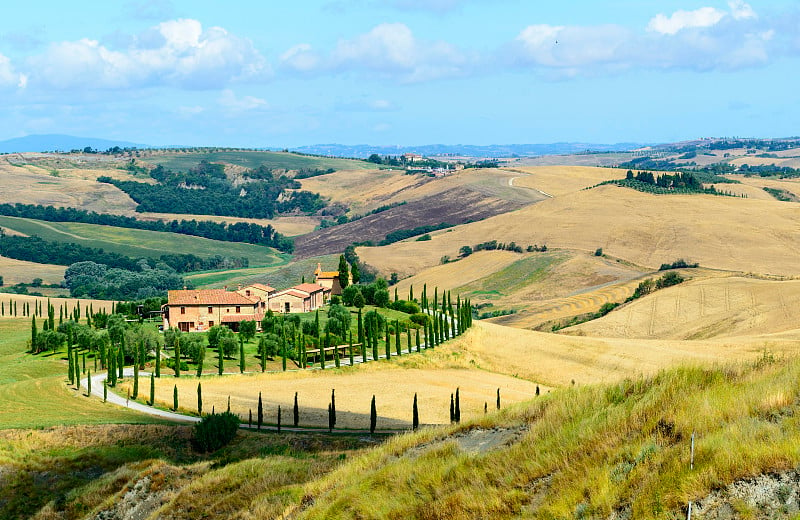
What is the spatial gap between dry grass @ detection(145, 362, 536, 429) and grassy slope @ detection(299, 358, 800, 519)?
29.4 meters

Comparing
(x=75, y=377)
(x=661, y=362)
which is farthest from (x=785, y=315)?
(x=75, y=377)

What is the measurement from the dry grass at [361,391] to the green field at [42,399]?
197 inches

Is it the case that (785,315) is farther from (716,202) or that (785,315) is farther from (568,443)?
(716,202)

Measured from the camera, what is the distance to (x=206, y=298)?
92562 millimetres

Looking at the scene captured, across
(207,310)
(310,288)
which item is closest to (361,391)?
(207,310)

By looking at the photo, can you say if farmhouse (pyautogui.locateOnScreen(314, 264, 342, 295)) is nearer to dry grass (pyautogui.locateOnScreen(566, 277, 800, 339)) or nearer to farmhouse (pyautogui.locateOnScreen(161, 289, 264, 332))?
farmhouse (pyautogui.locateOnScreen(161, 289, 264, 332))

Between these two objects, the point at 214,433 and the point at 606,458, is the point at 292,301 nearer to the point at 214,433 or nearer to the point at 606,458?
the point at 214,433

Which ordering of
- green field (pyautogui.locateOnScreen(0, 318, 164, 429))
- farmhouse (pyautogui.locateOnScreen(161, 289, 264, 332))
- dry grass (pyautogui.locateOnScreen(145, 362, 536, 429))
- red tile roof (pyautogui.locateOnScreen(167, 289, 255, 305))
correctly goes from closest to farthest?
green field (pyautogui.locateOnScreen(0, 318, 164, 429)) → dry grass (pyautogui.locateOnScreen(145, 362, 536, 429)) → farmhouse (pyautogui.locateOnScreen(161, 289, 264, 332)) → red tile roof (pyautogui.locateOnScreen(167, 289, 255, 305))

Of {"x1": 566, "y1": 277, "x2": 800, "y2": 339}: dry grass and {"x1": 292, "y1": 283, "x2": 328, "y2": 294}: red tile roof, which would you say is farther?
{"x1": 292, "y1": 283, "x2": 328, "y2": 294}: red tile roof

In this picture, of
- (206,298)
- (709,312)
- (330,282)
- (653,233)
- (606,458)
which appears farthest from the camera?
(653,233)

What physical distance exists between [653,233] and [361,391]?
115 meters

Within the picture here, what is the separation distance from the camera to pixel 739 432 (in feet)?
45.7

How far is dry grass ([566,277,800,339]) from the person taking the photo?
86938 mm

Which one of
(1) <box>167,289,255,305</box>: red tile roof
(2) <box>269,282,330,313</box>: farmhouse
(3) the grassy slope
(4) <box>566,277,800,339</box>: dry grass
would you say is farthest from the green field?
(4) <box>566,277,800,339</box>: dry grass
